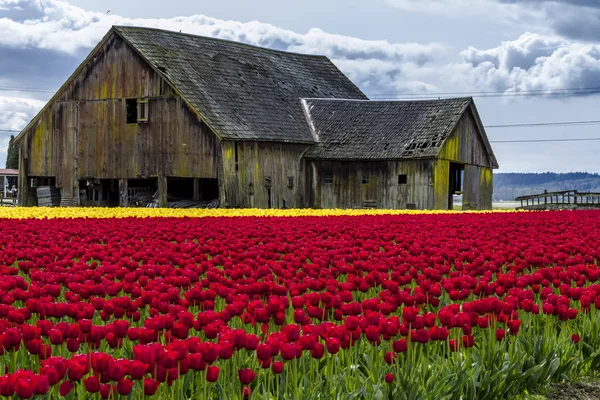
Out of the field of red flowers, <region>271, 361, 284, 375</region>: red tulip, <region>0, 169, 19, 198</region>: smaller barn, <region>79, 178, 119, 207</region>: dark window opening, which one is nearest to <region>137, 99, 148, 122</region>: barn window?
<region>79, 178, 119, 207</region>: dark window opening

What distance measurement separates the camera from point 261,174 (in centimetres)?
4172

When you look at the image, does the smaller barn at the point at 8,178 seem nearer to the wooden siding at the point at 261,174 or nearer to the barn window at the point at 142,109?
the barn window at the point at 142,109

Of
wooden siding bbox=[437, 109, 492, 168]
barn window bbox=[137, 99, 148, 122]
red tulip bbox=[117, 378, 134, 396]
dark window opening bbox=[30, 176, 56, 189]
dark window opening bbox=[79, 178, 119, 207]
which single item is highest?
barn window bbox=[137, 99, 148, 122]

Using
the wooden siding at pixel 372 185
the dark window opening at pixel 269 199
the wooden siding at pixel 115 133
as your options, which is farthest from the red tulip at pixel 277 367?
the wooden siding at pixel 372 185

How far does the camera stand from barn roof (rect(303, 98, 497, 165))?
43.8 metres

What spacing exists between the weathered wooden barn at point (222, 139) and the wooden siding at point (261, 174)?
0.19ft

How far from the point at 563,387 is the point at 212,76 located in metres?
38.4

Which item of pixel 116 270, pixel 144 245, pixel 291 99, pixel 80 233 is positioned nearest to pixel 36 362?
pixel 116 270

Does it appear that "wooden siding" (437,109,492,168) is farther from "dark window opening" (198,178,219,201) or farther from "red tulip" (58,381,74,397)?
"red tulip" (58,381,74,397)

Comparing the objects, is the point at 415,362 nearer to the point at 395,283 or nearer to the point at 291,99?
the point at 395,283

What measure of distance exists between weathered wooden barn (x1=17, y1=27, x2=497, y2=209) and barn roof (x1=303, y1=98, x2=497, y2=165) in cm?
8

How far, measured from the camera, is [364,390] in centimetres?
563

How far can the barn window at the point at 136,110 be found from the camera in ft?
136

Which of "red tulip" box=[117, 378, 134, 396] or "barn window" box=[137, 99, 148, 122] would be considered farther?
"barn window" box=[137, 99, 148, 122]
